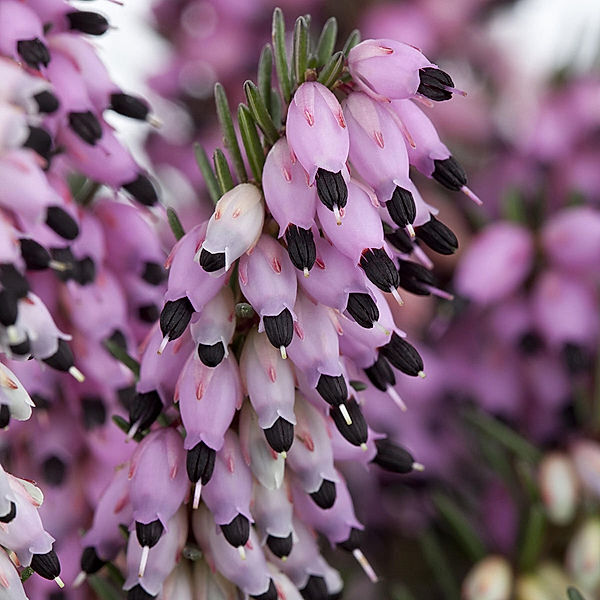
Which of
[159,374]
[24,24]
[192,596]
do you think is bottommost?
[192,596]

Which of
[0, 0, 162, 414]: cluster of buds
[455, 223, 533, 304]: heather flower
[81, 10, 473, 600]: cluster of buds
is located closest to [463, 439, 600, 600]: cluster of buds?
[455, 223, 533, 304]: heather flower

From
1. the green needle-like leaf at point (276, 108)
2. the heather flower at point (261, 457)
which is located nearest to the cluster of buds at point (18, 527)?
the heather flower at point (261, 457)

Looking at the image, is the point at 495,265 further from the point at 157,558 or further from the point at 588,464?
the point at 157,558

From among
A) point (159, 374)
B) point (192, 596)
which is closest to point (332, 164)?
point (159, 374)

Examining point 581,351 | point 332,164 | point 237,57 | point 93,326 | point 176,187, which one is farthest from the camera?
point 176,187

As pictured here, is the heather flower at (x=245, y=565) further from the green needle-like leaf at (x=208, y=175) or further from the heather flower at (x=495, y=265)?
the heather flower at (x=495, y=265)

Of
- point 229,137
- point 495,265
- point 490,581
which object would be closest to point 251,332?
point 229,137

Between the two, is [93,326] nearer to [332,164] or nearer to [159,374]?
[159,374]
